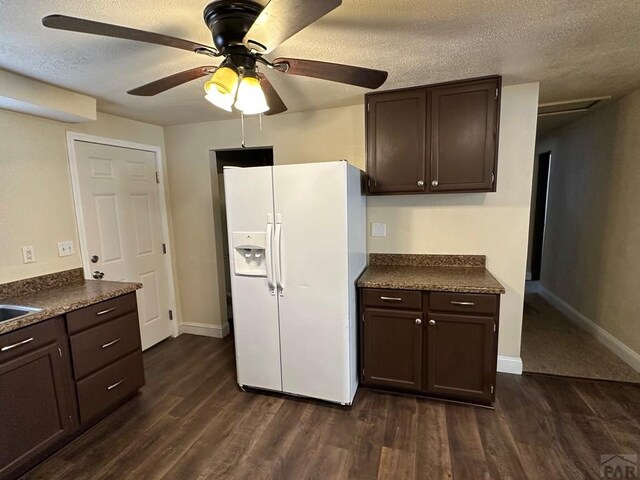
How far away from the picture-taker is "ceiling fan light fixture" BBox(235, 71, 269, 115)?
1385 mm

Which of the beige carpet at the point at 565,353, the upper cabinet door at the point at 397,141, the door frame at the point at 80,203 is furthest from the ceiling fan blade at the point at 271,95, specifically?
the beige carpet at the point at 565,353

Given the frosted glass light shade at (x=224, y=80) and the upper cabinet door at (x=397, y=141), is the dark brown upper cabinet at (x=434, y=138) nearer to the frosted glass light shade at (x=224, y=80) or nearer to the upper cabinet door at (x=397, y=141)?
the upper cabinet door at (x=397, y=141)

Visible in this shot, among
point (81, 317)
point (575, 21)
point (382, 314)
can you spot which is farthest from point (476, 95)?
point (81, 317)

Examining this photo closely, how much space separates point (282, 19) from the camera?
107 centimetres

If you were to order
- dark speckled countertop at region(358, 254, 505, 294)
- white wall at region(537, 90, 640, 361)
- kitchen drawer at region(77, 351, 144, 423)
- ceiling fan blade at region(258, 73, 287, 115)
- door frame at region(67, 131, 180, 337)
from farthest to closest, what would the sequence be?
1. white wall at region(537, 90, 640, 361)
2. door frame at region(67, 131, 180, 337)
3. dark speckled countertop at region(358, 254, 505, 294)
4. kitchen drawer at region(77, 351, 144, 423)
5. ceiling fan blade at region(258, 73, 287, 115)

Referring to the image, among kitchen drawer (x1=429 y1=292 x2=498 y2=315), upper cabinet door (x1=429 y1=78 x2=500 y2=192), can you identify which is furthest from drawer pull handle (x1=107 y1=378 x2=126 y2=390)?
upper cabinet door (x1=429 y1=78 x2=500 y2=192)

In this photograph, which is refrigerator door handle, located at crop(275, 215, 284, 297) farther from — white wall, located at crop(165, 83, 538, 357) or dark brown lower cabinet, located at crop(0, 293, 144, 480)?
dark brown lower cabinet, located at crop(0, 293, 144, 480)

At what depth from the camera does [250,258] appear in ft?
7.92

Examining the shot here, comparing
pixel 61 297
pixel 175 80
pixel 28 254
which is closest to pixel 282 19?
pixel 175 80

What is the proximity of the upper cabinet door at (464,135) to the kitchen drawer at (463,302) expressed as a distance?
2.53 feet

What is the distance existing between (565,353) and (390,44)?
9.94ft

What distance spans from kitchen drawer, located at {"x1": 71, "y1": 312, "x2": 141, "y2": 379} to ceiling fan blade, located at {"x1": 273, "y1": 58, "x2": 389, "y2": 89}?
2.00 meters

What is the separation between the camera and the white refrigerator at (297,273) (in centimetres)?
217

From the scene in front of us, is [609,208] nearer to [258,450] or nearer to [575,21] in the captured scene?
[575,21]
